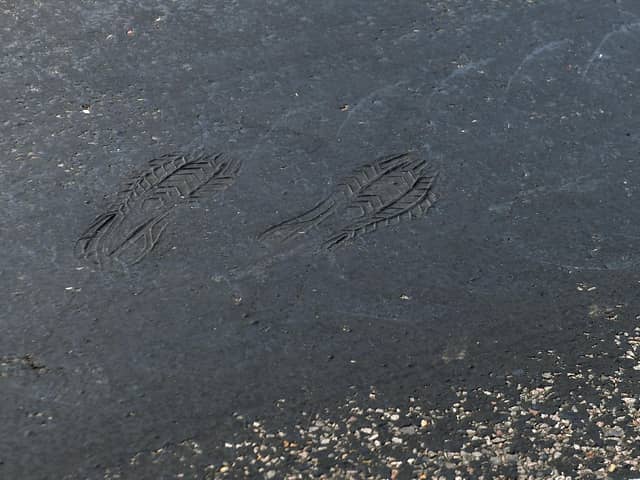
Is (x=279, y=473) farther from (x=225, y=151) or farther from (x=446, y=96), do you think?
(x=446, y=96)

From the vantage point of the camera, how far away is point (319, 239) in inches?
173

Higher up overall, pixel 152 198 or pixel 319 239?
pixel 152 198

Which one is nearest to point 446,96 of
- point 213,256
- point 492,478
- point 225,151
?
point 225,151

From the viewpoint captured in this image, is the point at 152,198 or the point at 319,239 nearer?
the point at 319,239

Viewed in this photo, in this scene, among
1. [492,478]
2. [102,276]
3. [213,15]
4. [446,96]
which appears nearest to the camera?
[492,478]

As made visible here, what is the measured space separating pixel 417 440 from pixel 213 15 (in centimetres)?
357

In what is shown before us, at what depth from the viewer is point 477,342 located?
12.8 feet

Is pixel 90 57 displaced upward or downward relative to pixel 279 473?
upward

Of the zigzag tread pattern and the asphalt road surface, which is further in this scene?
the zigzag tread pattern

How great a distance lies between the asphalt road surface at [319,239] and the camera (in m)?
3.43

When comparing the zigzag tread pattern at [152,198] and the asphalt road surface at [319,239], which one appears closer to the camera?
the asphalt road surface at [319,239]

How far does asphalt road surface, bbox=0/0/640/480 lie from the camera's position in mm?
3434

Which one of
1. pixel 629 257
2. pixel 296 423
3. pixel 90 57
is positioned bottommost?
pixel 629 257

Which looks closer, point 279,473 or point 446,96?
point 279,473
